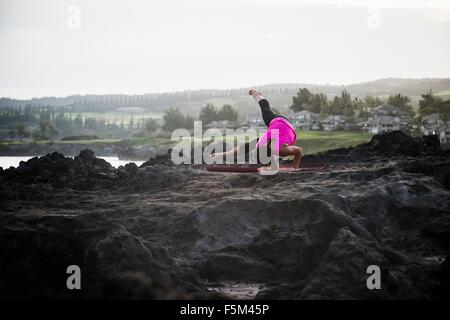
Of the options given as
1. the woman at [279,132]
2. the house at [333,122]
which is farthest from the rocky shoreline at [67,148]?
the woman at [279,132]

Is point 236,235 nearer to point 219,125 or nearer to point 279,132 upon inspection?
point 279,132

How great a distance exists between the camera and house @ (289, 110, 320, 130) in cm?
11508

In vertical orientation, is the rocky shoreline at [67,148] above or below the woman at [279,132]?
below

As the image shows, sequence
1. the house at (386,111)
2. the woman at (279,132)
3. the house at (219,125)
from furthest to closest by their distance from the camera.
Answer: the house at (219,125)
the house at (386,111)
the woman at (279,132)

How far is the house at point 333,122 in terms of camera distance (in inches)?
4194

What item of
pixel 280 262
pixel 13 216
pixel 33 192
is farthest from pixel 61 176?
pixel 280 262

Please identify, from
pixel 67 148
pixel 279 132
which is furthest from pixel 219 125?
pixel 279 132

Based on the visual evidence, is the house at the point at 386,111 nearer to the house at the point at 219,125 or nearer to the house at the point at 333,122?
the house at the point at 333,122

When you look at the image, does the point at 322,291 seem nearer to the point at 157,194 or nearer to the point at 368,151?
the point at 157,194

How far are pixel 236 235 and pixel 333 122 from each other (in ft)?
327

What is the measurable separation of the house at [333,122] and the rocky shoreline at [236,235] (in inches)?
3585

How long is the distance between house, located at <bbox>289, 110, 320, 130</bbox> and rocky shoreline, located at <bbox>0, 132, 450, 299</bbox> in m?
99.1

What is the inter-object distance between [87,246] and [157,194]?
5.41m

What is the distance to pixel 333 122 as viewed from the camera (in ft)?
Result: 357
